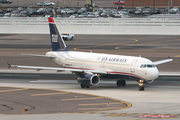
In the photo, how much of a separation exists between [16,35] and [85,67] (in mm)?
67263

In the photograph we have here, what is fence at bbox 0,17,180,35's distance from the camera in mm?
111688

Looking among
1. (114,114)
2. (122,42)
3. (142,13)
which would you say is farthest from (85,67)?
(142,13)

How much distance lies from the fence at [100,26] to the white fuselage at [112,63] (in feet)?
204

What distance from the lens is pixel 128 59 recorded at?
1790 inches

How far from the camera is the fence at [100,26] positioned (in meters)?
112

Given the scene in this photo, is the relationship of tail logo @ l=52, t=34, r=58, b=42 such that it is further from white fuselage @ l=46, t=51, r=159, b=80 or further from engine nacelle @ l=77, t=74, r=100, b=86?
engine nacelle @ l=77, t=74, r=100, b=86

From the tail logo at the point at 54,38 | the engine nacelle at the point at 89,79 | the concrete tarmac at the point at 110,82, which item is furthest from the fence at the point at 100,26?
the engine nacelle at the point at 89,79

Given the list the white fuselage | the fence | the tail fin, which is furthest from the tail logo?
the fence

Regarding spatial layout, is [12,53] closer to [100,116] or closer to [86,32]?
[86,32]

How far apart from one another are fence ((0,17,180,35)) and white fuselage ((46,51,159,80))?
6208cm

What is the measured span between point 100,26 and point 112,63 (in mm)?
69591

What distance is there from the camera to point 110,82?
172 ft

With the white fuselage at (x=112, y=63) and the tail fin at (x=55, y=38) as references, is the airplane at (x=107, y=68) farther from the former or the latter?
the tail fin at (x=55, y=38)

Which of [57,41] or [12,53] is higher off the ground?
[57,41]
